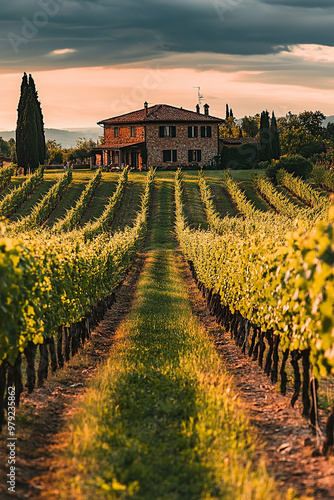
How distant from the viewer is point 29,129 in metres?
61.7

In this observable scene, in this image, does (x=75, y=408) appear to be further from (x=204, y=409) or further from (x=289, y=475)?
(x=289, y=475)

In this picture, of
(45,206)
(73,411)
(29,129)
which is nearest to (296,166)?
(45,206)

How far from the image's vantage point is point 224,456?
21.8 ft

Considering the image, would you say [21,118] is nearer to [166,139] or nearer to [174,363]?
[166,139]

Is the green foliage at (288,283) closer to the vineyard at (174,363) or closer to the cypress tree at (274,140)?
the vineyard at (174,363)

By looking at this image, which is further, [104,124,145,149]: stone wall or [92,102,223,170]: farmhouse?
[104,124,145,149]: stone wall

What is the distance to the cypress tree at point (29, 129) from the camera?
61375mm

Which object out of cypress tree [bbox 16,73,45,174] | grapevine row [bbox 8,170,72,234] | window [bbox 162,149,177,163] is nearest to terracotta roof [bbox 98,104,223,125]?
window [bbox 162,149,177,163]

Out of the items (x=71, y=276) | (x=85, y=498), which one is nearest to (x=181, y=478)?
(x=85, y=498)

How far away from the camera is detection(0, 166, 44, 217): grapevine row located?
49719 mm

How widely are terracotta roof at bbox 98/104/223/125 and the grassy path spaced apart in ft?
200

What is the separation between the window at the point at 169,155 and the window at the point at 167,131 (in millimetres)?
1806

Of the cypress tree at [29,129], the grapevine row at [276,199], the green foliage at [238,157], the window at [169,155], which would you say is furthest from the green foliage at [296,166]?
the cypress tree at [29,129]

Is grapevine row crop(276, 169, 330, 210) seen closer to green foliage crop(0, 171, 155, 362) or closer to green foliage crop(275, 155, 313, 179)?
green foliage crop(275, 155, 313, 179)
